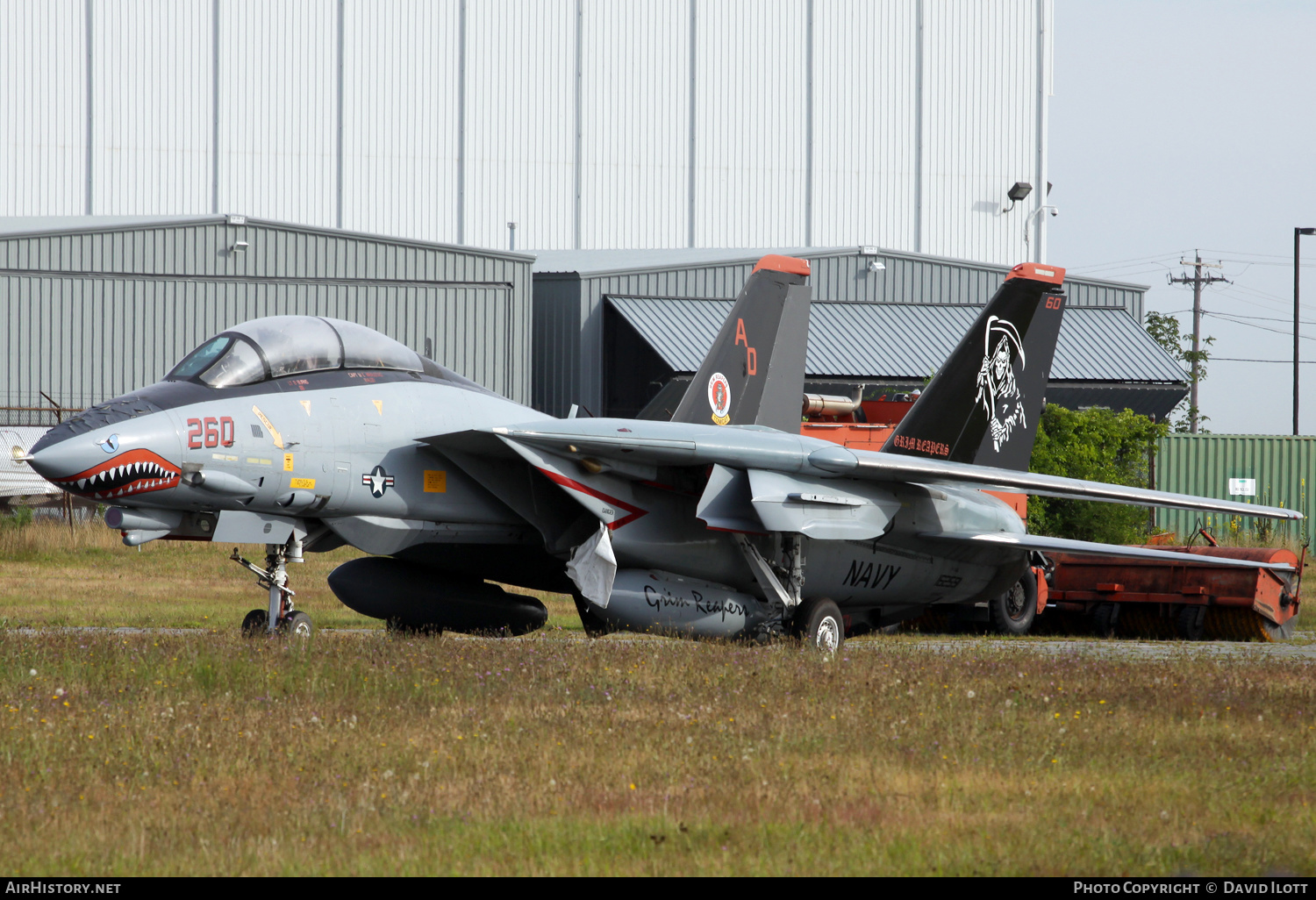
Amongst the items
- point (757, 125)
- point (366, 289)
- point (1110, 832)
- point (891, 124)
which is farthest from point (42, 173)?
point (1110, 832)

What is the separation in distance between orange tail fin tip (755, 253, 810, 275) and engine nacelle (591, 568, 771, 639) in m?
4.38

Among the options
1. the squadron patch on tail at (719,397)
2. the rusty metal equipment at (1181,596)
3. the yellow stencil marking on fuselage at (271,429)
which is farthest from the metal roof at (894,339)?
the yellow stencil marking on fuselage at (271,429)

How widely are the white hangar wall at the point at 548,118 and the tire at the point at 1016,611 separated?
25.2 meters

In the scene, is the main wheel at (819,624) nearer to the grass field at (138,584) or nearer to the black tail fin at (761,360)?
the black tail fin at (761,360)

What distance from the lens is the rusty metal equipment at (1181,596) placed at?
56.7 ft

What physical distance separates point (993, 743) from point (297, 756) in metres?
3.66

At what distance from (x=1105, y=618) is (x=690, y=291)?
1693 centimetres

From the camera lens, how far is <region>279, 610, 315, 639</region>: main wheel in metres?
10.8

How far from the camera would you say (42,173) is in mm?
37062

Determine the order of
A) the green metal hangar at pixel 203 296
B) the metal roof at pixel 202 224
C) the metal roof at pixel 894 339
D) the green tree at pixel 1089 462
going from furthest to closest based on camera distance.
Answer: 1. the metal roof at pixel 894 339
2. the metal roof at pixel 202 224
3. the green metal hangar at pixel 203 296
4. the green tree at pixel 1089 462

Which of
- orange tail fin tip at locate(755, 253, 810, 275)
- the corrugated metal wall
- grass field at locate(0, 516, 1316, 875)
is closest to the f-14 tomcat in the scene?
grass field at locate(0, 516, 1316, 875)

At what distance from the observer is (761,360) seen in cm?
1531

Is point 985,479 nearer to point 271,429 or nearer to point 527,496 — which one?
point 527,496
